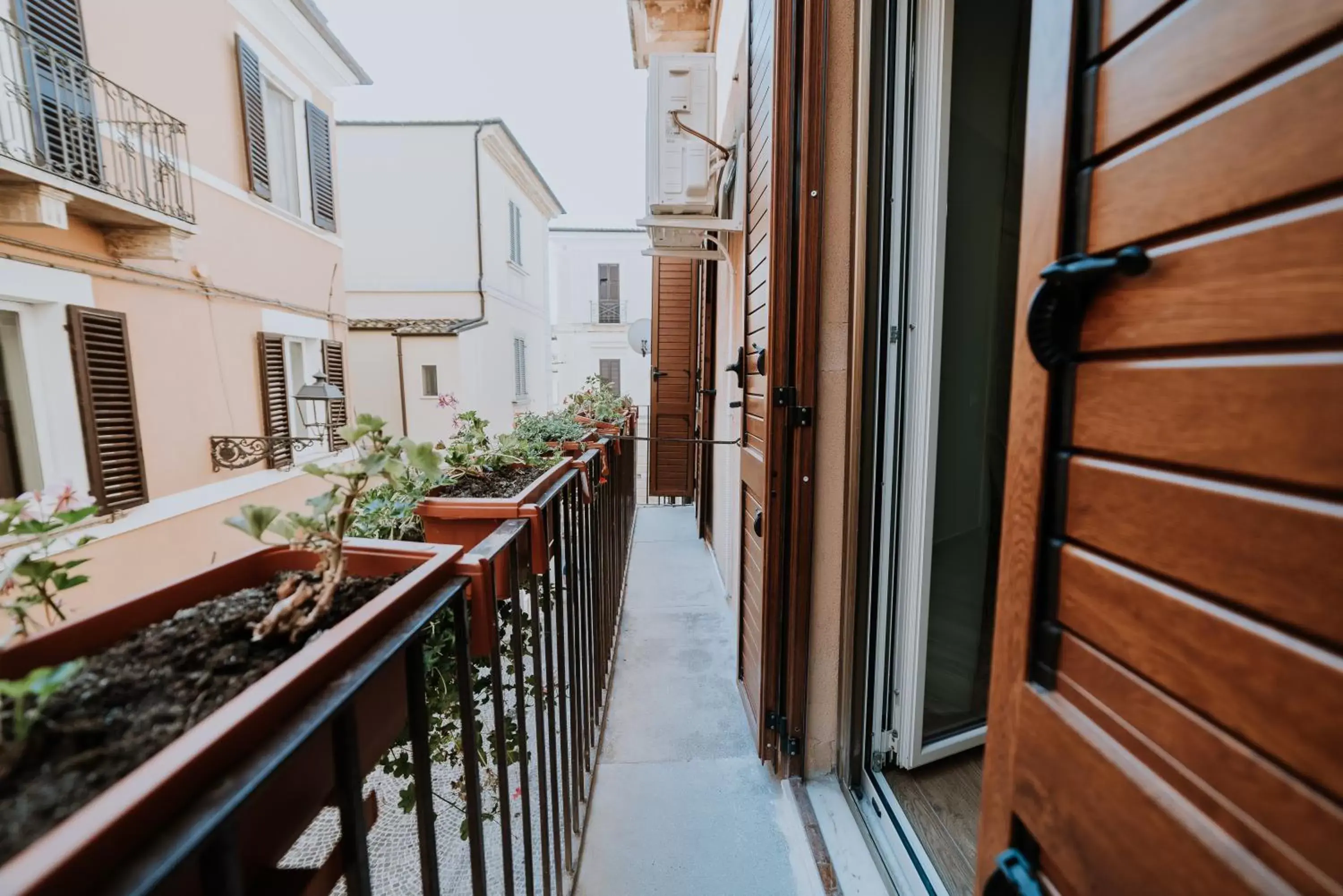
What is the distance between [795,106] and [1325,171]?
4.52 feet

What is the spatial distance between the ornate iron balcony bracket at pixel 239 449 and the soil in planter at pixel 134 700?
5.06 metres

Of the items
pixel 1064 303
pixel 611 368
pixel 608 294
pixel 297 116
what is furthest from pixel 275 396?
pixel 608 294

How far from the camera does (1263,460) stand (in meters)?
0.37

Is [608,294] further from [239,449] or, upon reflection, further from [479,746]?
[479,746]

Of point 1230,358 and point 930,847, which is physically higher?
point 1230,358

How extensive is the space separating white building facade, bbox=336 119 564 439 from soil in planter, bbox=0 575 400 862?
9654mm

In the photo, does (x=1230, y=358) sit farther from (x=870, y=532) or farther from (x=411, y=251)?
(x=411, y=251)

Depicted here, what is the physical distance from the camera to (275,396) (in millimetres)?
5848

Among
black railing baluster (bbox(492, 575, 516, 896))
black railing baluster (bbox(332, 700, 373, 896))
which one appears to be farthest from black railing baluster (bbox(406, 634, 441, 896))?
black railing baluster (bbox(492, 575, 516, 896))

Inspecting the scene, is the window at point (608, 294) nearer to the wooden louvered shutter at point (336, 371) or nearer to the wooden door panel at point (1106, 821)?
the wooden louvered shutter at point (336, 371)

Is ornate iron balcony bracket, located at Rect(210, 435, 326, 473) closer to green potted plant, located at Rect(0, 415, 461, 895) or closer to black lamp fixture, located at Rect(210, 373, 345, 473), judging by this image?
black lamp fixture, located at Rect(210, 373, 345, 473)

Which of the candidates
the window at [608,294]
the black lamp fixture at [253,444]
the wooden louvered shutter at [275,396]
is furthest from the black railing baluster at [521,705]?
the window at [608,294]

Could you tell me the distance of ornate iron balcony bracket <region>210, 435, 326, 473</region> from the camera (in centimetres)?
506

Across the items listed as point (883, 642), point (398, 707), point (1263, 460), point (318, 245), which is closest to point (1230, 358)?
point (1263, 460)
